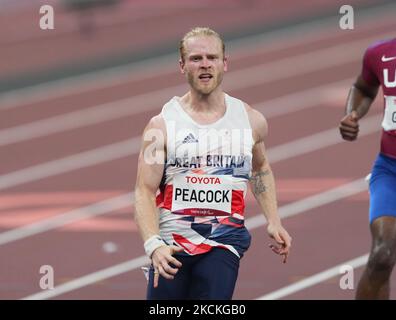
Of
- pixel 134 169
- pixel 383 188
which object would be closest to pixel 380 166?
pixel 383 188

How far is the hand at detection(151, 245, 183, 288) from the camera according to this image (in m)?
5.77

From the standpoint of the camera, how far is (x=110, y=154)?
44.1ft

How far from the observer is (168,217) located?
20.6 ft

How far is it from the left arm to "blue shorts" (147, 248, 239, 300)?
0.79 ft

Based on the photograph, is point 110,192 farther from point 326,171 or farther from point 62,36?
point 62,36

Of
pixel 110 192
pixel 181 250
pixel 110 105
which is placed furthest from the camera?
pixel 110 105

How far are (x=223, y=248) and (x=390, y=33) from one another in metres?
12.5

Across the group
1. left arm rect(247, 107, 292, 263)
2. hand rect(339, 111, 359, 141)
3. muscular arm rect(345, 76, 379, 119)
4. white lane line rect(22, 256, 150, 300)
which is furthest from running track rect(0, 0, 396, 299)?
left arm rect(247, 107, 292, 263)

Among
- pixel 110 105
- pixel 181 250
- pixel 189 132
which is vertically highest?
pixel 110 105

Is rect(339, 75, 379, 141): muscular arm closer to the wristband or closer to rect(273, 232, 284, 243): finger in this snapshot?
rect(273, 232, 284, 243): finger

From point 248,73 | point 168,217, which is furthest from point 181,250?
point 248,73

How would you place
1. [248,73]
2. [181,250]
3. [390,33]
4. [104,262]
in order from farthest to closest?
[390,33] < [248,73] < [104,262] < [181,250]

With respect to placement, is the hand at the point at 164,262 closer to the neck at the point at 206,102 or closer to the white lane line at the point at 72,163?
the neck at the point at 206,102

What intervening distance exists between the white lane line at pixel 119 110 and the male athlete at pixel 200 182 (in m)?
8.23
